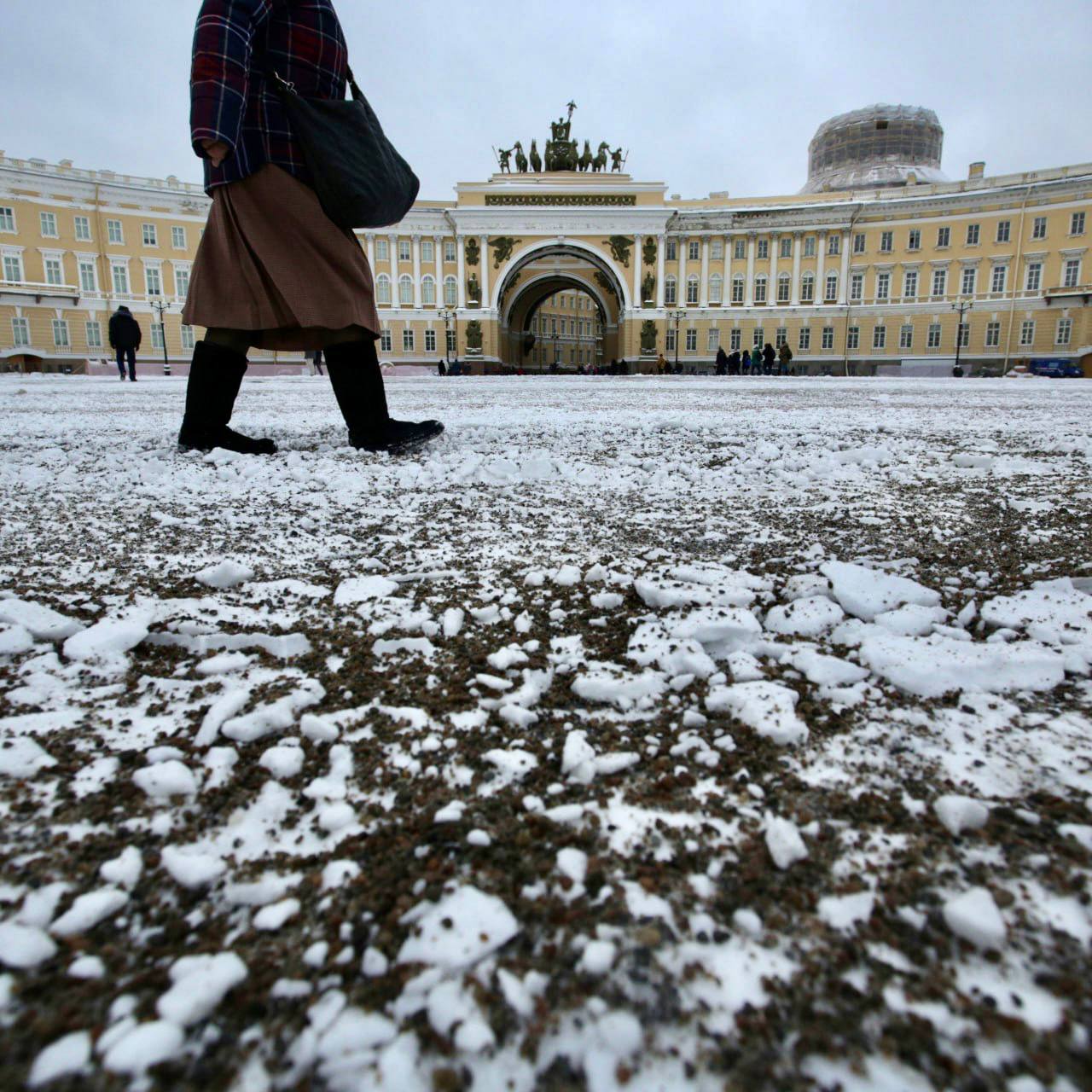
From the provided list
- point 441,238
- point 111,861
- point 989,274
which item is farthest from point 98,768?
point 989,274

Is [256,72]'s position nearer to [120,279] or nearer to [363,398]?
[363,398]

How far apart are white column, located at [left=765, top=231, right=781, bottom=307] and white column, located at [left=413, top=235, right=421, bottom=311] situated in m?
21.1

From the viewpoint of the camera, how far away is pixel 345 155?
2910 millimetres

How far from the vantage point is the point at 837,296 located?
144 feet

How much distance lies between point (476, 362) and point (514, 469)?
41.4m

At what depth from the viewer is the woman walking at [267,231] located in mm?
2863

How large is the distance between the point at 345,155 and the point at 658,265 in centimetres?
4373

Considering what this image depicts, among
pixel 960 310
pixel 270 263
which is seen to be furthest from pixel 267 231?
pixel 960 310

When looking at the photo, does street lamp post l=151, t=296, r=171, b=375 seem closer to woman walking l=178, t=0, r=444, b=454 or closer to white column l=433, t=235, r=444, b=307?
white column l=433, t=235, r=444, b=307

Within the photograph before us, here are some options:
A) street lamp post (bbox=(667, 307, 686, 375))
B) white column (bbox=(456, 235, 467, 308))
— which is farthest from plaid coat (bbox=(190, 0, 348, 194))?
white column (bbox=(456, 235, 467, 308))

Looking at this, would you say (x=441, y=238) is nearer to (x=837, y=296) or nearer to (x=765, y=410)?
(x=837, y=296)

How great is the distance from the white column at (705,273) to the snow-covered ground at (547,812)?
46.2 meters

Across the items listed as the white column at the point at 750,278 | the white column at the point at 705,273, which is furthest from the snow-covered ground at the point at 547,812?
the white column at the point at 750,278

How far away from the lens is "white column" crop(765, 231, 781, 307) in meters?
43.7
